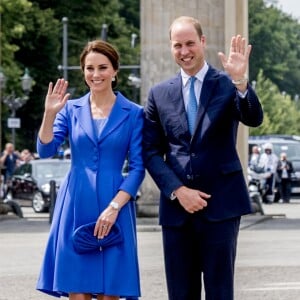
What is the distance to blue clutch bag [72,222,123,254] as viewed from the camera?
877 cm

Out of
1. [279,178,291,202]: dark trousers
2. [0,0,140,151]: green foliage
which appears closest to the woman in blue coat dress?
[279,178,291,202]: dark trousers

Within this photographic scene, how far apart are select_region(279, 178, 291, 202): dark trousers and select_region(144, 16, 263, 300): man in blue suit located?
36981 mm

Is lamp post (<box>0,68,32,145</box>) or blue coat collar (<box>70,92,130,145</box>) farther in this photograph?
lamp post (<box>0,68,32,145</box>)

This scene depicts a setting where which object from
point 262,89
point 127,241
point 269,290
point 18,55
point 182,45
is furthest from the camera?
point 262,89

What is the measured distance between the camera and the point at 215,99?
27.7 feet

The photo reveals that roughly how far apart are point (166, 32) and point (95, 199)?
65.1 feet

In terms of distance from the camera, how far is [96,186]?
884 cm

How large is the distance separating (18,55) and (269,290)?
2167 inches

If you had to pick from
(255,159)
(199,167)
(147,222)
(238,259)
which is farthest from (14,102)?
(199,167)

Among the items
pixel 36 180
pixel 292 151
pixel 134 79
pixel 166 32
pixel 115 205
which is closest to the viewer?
pixel 115 205

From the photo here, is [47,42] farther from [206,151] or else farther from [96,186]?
[206,151]

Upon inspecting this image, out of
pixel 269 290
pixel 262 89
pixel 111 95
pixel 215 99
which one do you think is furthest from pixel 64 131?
pixel 262 89

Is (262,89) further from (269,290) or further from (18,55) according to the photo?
(269,290)

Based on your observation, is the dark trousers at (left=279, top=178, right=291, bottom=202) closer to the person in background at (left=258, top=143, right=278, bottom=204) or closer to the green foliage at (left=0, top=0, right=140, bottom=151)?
the person in background at (left=258, top=143, right=278, bottom=204)
